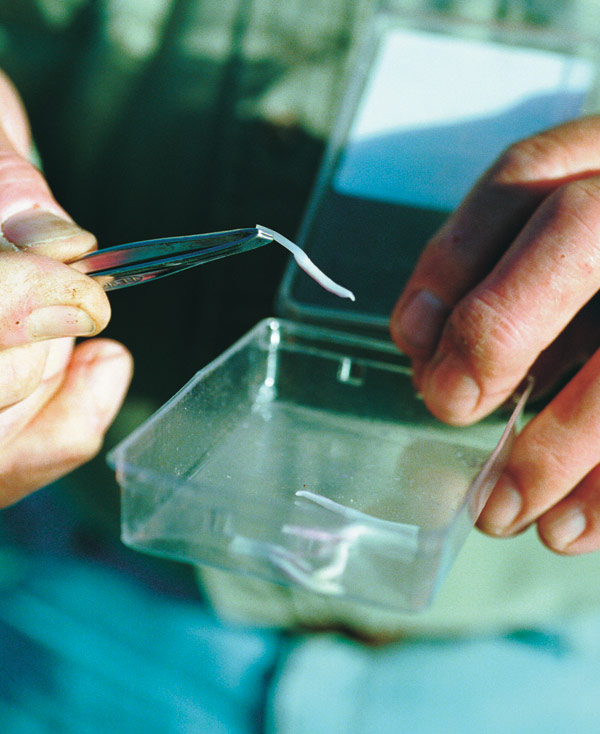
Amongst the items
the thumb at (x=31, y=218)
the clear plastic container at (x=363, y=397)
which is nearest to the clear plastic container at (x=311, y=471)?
the clear plastic container at (x=363, y=397)

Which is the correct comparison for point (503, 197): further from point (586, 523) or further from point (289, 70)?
point (289, 70)

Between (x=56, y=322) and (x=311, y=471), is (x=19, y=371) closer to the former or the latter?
(x=56, y=322)

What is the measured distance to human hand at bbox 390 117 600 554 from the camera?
366 millimetres

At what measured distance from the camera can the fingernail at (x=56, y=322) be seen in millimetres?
332

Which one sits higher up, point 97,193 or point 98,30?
point 98,30

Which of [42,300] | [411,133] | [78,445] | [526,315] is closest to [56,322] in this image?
[42,300]

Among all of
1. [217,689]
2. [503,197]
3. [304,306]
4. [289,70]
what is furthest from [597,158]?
[217,689]

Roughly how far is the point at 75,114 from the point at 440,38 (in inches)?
14.1

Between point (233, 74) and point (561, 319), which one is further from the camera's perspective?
point (233, 74)

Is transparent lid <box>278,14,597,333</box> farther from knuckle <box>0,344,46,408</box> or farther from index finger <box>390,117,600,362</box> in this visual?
knuckle <box>0,344,46,408</box>

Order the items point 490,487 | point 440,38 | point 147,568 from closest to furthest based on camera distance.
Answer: point 490,487 < point 440,38 < point 147,568

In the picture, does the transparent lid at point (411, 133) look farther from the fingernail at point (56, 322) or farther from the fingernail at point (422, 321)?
the fingernail at point (56, 322)

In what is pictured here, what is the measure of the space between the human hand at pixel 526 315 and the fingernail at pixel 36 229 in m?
0.20

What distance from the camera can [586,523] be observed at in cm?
41
